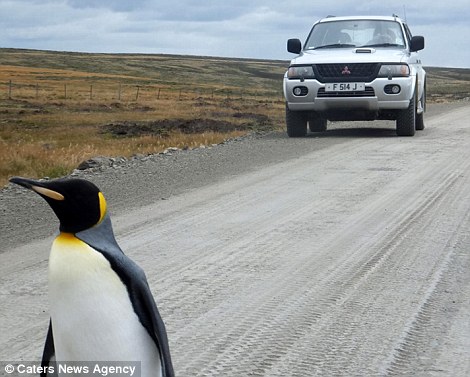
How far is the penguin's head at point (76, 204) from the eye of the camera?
2.68 m

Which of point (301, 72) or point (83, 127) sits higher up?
point (301, 72)

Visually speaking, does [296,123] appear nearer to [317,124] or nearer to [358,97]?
[317,124]

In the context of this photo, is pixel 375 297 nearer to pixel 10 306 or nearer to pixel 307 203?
pixel 10 306

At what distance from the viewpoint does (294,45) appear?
17.4m

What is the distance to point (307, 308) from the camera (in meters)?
5.82

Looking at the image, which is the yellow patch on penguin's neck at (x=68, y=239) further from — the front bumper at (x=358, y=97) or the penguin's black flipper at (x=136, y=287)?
the front bumper at (x=358, y=97)

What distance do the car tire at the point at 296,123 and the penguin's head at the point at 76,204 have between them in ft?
49.6

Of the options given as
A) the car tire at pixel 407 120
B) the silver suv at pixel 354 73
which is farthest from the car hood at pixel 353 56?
the car tire at pixel 407 120

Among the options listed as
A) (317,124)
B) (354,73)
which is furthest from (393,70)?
(317,124)

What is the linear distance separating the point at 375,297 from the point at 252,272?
1.04 metres

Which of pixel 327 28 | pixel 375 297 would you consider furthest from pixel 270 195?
pixel 327 28

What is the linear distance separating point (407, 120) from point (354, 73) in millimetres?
1360

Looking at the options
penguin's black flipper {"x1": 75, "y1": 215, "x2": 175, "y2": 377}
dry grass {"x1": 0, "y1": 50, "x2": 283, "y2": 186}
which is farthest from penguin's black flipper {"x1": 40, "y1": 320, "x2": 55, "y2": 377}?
dry grass {"x1": 0, "y1": 50, "x2": 283, "y2": 186}

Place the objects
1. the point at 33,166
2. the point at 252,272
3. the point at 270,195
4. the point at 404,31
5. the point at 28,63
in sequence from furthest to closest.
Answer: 1. the point at 28,63
2. the point at 404,31
3. the point at 33,166
4. the point at 270,195
5. the point at 252,272
